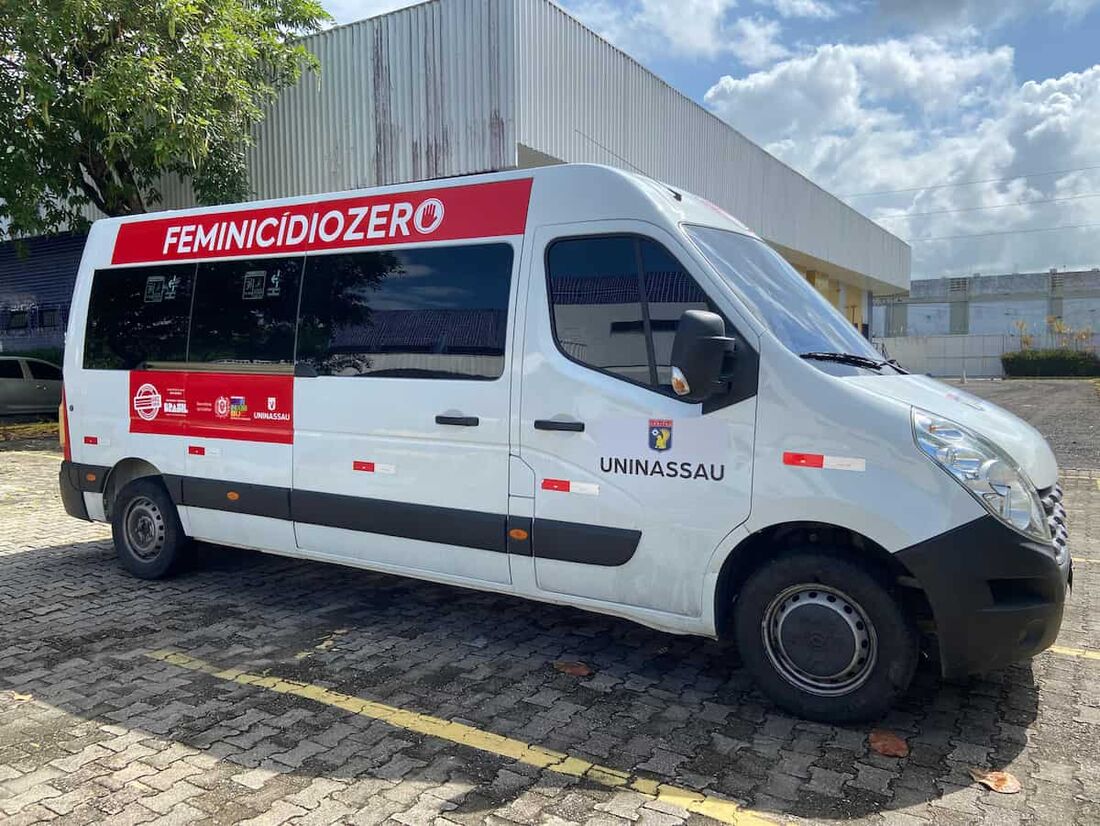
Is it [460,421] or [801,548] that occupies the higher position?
[460,421]

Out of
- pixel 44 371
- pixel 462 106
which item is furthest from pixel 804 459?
pixel 44 371

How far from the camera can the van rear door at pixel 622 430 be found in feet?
12.2

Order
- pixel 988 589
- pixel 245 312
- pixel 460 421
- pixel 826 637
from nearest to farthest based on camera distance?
pixel 988 589, pixel 826 637, pixel 460 421, pixel 245 312

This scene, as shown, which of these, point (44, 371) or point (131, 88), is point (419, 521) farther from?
point (44, 371)

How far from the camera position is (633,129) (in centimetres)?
1562

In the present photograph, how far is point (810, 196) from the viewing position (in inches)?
1067

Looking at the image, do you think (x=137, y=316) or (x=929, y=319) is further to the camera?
(x=929, y=319)

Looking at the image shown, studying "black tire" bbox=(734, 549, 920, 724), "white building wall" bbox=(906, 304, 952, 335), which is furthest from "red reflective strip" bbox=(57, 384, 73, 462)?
"white building wall" bbox=(906, 304, 952, 335)

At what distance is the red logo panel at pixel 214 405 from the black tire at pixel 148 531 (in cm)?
48

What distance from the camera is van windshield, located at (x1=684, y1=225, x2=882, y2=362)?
3809 millimetres

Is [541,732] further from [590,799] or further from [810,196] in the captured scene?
[810,196]

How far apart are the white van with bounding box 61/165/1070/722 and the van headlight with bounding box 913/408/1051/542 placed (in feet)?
0.03

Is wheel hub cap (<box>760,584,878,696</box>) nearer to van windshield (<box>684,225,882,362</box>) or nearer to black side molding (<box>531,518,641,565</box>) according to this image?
black side molding (<box>531,518,641,565</box>)

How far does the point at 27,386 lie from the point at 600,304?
18.0 meters
